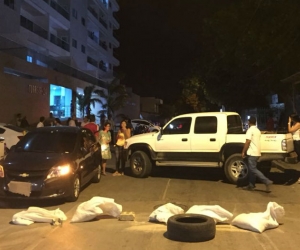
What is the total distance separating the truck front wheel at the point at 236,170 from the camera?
11.1 m

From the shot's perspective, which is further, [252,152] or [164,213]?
[252,152]

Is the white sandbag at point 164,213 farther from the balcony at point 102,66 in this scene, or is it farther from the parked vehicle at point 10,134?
the balcony at point 102,66

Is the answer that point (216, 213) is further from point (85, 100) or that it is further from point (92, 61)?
point (92, 61)

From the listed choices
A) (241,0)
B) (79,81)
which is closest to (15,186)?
(241,0)

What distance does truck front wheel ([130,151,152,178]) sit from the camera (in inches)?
494

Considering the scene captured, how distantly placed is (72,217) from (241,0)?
1241 cm

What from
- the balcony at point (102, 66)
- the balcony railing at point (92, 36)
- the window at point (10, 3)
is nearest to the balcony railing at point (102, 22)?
the balcony railing at point (92, 36)

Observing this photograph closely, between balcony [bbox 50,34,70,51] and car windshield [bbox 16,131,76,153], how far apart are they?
25.5 m

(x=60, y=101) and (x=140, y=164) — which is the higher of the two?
(x=60, y=101)

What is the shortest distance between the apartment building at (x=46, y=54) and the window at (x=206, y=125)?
13.3m

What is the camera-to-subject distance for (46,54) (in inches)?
1273

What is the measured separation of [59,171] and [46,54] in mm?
25390

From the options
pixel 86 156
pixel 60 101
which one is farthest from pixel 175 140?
pixel 60 101

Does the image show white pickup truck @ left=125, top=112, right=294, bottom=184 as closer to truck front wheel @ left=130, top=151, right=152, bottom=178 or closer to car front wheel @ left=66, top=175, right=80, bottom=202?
truck front wheel @ left=130, top=151, right=152, bottom=178
